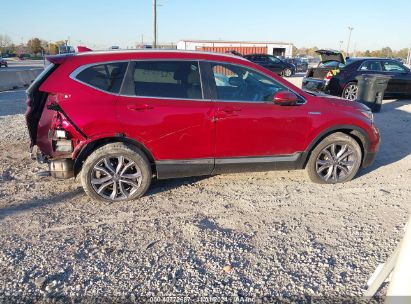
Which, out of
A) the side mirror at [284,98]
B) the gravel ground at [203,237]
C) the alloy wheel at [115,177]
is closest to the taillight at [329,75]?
the gravel ground at [203,237]

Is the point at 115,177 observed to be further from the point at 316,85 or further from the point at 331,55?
the point at 331,55

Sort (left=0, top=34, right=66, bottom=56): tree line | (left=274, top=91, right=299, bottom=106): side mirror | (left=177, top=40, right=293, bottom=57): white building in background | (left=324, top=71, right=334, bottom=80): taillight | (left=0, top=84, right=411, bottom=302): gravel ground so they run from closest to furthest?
(left=0, top=84, right=411, bottom=302): gravel ground → (left=274, top=91, right=299, bottom=106): side mirror → (left=324, top=71, right=334, bottom=80): taillight → (left=177, top=40, right=293, bottom=57): white building in background → (left=0, top=34, right=66, bottom=56): tree line

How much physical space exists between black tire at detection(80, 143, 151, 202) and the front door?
3.21 feet

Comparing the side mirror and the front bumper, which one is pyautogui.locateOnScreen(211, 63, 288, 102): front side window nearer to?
the side mirror

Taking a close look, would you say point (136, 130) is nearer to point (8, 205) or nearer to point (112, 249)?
point (112, 249)

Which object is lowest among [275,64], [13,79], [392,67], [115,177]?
[115,177]

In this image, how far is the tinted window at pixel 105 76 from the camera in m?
3.85

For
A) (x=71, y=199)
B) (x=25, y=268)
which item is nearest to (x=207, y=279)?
(x=25, y=268)

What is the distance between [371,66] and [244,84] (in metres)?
9.13

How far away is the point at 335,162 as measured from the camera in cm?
467

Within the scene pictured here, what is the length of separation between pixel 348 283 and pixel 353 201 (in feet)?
5.56

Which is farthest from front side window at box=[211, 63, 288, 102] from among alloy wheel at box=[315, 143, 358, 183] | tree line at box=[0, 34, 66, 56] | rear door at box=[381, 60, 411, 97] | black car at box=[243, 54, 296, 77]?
tree line at box=[0, 34, 66, 56]

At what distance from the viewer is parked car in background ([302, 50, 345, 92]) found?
11406 mm

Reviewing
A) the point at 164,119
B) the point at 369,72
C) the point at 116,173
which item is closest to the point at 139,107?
the point at 164,119
